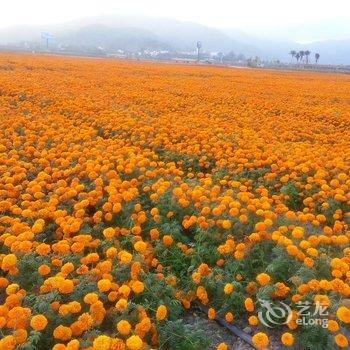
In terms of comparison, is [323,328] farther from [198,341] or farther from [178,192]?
[178,192]

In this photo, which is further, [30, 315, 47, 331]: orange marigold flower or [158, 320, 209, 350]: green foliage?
[158, 320, 209, 350]: green foliage

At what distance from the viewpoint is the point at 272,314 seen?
4.22m

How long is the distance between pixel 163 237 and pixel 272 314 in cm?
165

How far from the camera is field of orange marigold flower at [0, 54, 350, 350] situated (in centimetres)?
381

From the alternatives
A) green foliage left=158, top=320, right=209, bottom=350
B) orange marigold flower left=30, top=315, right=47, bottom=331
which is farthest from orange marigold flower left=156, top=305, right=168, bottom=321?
orange marigold flower left=30, top=315, right=47, bottom=331

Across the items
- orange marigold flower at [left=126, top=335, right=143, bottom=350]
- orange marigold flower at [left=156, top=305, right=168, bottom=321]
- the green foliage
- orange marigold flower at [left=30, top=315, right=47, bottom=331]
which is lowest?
the green foliage

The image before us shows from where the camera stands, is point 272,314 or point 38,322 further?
point 272,314

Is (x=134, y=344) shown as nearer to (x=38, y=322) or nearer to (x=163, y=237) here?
(x=38, y=322)

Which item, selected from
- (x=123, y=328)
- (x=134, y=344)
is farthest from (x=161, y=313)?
(x=134, y=344)

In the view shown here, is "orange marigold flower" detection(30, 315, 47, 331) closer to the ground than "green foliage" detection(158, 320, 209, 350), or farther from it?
farther from it

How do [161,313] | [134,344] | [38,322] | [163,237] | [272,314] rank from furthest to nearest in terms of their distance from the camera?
[163,237] < [272,314] < [161,313] < [38,322] < [134,344]

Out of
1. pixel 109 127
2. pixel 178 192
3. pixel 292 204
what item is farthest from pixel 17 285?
pixel 109 127

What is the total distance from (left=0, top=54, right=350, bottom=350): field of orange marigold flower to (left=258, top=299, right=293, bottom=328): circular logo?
0.05 feet

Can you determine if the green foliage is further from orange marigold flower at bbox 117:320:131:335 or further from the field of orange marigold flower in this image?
orange marigold flower at bbox 117:320:131:335
